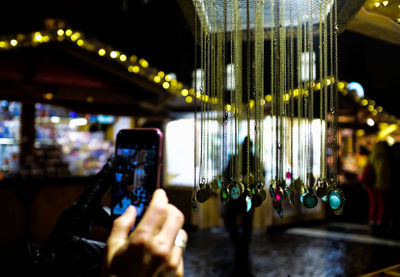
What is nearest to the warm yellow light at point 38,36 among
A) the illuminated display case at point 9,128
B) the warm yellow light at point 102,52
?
the warm yellow light at point 102,52

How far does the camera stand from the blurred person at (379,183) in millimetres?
6055

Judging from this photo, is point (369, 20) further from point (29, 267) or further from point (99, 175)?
point (29, 267)

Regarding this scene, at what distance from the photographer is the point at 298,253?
479 centimetres

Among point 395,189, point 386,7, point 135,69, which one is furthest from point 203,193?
point 395,189

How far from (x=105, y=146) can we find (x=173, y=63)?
5.19 m

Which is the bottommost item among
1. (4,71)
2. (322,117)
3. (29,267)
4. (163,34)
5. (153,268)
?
(29,267)

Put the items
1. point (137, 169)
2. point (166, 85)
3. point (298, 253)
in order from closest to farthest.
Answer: point (137, 169)
point (298, 253)
point (166, 85)

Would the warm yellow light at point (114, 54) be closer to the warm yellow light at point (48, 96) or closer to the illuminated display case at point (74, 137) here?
the warm yellow light at point (48, 96)

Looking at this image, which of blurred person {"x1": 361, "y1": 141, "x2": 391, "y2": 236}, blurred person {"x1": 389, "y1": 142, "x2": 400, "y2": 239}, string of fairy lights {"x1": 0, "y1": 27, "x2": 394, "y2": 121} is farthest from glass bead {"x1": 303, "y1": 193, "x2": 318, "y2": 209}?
blurred person {"x1": 389, "y1": 142, "x2": 400, "y2": 239}

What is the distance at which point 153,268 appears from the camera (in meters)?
0.51

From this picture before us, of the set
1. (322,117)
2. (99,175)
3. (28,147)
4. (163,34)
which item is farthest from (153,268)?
(163,34)

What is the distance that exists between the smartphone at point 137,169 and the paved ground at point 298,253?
8.81ft

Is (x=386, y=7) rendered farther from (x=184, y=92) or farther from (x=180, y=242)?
(x=184, y=92)

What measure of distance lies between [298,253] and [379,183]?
2365 mm
